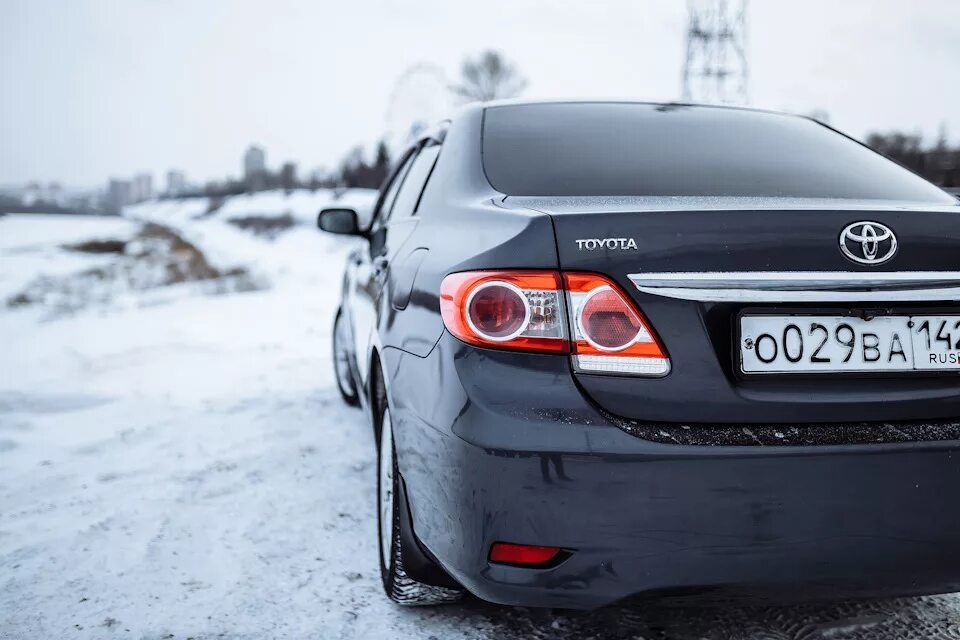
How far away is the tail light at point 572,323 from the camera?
1.61 meters

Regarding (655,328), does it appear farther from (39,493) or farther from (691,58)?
(691,58)

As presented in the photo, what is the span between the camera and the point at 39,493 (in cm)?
334

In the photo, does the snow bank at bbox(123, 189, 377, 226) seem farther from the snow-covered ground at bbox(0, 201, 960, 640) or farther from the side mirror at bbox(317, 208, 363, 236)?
the side mirror at bbox(317, 208, 363, 236)

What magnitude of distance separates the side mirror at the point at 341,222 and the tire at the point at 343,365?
67 cm

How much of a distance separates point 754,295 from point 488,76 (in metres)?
59.5

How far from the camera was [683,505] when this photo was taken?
1566 millimetres

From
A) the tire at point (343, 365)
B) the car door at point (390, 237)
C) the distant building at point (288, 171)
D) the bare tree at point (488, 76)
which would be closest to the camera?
the car door at point (390, 237)

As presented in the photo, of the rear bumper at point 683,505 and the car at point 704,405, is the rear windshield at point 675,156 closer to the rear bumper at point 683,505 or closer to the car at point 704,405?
the car at point 704,405

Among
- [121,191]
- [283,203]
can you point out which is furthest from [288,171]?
[121,191]

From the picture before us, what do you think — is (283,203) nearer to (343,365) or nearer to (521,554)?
(343,365)

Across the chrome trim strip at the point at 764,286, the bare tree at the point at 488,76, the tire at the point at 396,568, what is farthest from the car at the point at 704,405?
the bare tree at the point at 488,76

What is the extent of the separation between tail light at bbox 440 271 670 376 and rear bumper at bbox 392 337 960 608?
0.05m

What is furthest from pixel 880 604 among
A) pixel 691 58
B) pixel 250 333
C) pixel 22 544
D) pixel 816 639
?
pixel 691 58

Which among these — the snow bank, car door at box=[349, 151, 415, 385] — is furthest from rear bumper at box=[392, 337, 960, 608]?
the snow bank
